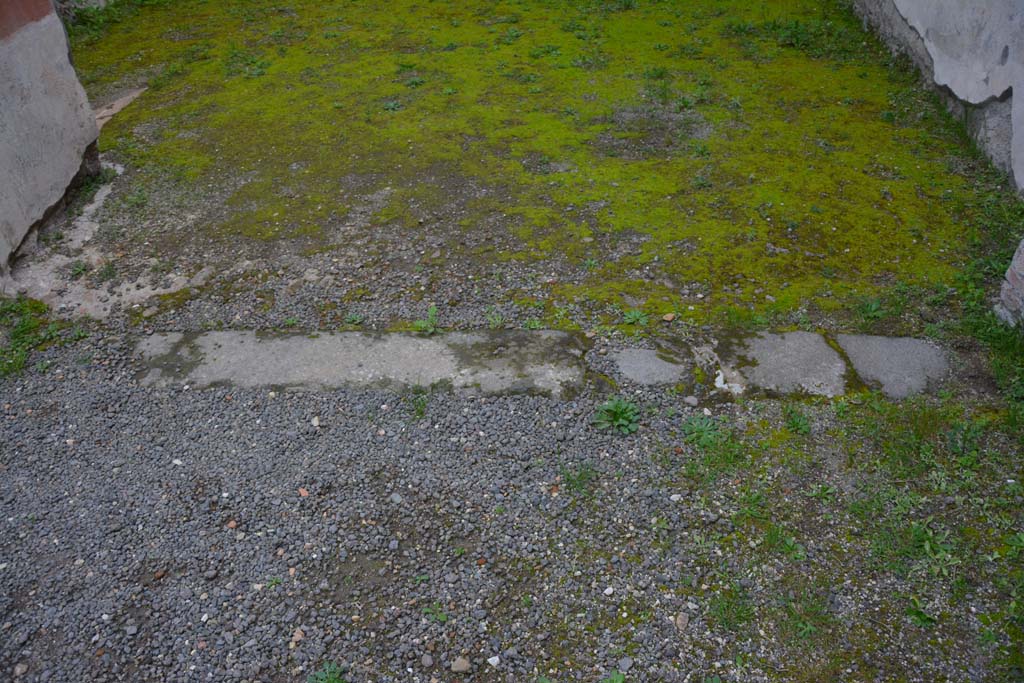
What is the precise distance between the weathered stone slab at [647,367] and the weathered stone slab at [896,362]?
0.85 meters

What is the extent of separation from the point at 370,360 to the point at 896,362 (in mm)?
2558

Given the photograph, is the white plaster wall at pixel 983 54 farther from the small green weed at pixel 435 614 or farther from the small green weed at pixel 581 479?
the small green weed at pixel 435 614

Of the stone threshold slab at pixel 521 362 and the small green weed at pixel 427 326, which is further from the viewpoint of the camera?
the small green weed at pixel 427 326

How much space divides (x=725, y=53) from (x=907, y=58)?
1645mm

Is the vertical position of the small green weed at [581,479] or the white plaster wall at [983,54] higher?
the white plaster wall at [983,54]

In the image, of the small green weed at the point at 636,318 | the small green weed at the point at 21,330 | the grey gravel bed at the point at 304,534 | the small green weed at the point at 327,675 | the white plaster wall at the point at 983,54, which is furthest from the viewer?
the white plaster wall at the point at 983,54

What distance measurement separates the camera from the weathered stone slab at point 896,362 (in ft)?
10.5

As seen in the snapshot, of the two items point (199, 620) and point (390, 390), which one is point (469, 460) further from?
point (199, 620)

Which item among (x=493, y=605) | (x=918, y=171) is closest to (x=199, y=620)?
(x=493, y=605)

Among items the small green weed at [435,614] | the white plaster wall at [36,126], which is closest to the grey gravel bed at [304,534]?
the small green weed at [435,614]

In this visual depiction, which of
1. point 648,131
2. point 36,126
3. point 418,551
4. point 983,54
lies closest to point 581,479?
point 418,551

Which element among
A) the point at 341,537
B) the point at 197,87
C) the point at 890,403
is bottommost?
the point at 890,403

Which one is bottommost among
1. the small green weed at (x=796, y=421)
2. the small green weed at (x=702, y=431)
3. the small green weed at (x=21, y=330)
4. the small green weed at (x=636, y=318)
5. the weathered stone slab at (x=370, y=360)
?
the small green weed at (x=796, y=421)

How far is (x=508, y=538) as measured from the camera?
263 cm
